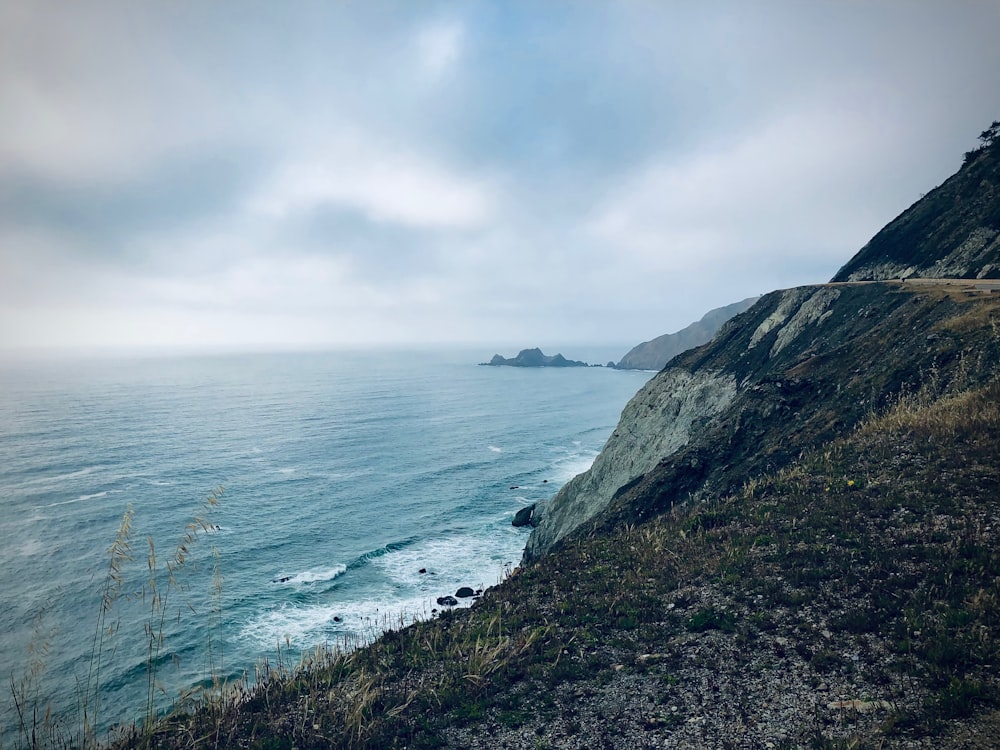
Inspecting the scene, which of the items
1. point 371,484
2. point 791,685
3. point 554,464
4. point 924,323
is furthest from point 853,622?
point 554,464

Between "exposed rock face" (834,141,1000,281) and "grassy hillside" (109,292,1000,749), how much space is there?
32.7 metres

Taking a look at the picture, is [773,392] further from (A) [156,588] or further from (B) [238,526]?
(B) [238,526]

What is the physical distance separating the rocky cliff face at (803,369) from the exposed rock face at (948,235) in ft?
0.43

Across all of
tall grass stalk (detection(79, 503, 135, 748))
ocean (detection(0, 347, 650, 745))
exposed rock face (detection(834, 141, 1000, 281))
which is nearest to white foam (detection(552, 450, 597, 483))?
ocean (detection(0, 347, 650, 745))

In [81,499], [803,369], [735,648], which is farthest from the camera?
[81,499]

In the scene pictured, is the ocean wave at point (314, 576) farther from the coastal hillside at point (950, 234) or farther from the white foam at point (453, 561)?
the coastal hillside at point (950, 234)

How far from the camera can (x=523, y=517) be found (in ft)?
181

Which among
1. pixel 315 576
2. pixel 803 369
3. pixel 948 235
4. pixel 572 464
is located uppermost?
pixel 948 235

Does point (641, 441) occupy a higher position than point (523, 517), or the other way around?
point (641, 441)

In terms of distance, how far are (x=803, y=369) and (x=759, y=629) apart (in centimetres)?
2522

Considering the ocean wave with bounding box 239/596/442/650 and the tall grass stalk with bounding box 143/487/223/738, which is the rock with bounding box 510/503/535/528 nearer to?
the ocean wave with bounding box 239/596/442/650

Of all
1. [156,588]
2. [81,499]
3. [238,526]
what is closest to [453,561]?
[238,526]

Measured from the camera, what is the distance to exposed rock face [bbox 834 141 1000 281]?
131 feet

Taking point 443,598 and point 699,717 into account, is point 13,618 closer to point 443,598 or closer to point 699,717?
point 443,598
